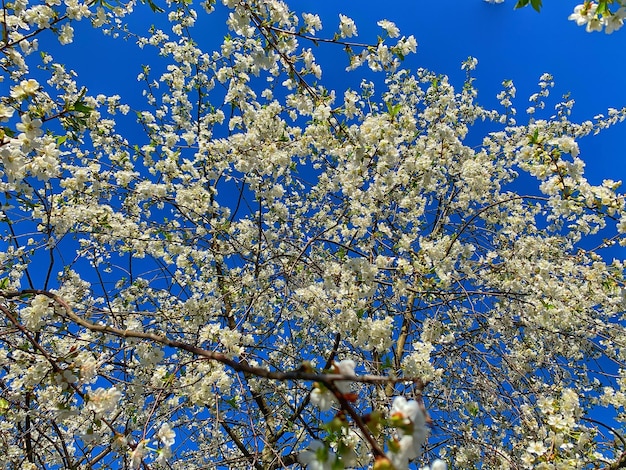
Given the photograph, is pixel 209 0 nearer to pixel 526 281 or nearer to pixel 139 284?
pixel 139 284

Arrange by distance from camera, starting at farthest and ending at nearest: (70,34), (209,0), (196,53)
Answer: (196,53) → (70,34) → (209,0)

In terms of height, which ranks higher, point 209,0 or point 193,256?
point 193,256

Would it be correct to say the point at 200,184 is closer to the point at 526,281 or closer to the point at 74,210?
the point at 74,210

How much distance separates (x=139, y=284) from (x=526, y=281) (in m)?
4.32

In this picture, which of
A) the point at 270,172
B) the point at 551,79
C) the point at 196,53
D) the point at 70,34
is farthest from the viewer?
the point at 551,79

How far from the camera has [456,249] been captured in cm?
462

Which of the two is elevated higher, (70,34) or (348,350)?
(70,34)

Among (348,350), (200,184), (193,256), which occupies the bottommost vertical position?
(348,350)

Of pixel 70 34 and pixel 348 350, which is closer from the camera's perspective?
pixel 70 34

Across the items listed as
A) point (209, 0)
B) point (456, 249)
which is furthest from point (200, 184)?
point (456, 249)

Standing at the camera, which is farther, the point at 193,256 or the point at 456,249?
the point at 193,256

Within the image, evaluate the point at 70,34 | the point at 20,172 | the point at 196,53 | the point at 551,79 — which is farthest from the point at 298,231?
the point at 551,79

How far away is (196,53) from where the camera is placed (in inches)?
214

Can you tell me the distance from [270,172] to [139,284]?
2183 millimetres
